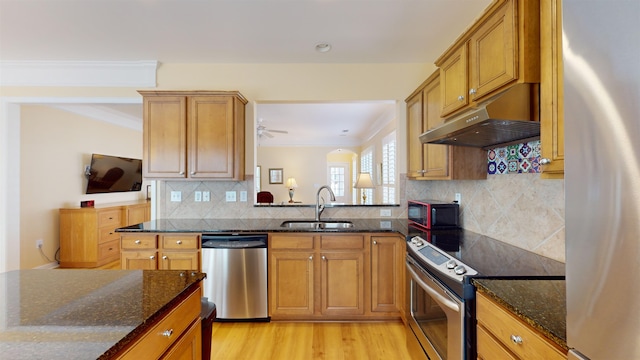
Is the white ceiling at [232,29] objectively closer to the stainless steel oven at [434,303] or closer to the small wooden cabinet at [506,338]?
the stainless steel oven at [434,303]

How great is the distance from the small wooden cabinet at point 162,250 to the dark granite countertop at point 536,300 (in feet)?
7.15

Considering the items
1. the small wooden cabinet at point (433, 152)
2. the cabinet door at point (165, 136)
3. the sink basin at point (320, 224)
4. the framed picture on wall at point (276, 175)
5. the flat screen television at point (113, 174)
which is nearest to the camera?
the small wooden cabinet at point (433, 152)

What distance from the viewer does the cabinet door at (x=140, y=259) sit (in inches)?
96.5

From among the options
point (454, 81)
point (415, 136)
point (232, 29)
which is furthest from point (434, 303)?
point (232, 29)

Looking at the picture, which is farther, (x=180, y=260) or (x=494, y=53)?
(x=180, y=260)

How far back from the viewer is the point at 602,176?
60cm

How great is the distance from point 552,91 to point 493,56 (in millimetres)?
435

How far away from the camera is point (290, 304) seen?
2.47 meters

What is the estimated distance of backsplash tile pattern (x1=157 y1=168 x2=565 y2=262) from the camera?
5.19 ft

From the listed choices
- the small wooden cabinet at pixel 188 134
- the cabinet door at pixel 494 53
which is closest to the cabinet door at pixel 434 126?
the cabinet door at pixel 494 53

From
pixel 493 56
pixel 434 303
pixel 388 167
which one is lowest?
pixel 434 303

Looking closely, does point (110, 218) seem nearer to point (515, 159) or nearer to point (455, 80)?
point (455, 80)

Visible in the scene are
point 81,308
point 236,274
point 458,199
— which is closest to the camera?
point 81,308

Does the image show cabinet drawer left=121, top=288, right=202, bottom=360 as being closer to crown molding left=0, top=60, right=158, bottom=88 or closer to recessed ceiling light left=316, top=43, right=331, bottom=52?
recessed ceiling light left=316, top=43, right=331, bottom=52
